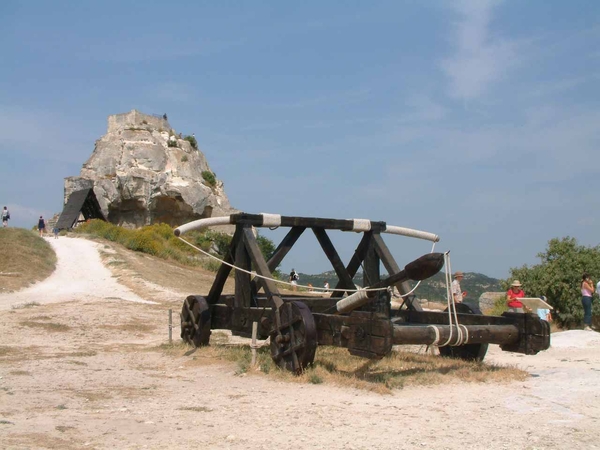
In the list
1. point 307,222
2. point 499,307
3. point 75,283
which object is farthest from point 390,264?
point 75,283

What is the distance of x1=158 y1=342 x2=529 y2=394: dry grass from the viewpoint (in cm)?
702

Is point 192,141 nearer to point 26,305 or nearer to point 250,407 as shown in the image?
point 26,305

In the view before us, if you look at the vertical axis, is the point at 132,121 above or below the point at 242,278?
above

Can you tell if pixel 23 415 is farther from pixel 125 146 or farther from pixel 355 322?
pixel 125 146

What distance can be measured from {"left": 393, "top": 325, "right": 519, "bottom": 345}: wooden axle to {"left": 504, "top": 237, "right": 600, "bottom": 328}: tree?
10519 millimetres

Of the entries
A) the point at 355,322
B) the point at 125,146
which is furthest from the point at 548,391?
the point at 125,146

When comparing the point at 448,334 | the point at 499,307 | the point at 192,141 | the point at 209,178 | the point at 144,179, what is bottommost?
the point at 448,334

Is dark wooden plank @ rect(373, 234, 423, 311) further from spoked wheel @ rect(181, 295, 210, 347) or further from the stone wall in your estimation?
the stone wall

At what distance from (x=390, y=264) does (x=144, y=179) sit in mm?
43649

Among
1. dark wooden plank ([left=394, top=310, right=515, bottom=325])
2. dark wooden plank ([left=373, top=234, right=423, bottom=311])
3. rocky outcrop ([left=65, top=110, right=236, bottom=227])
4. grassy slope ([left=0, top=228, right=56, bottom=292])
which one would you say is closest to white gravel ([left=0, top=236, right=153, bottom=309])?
grassy slope ([left=0, top=228, right=56, bottom=292])

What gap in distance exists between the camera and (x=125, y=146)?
52688mm

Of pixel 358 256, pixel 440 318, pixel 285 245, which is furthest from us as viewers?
pixel 358 256

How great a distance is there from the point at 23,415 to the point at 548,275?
14752mm

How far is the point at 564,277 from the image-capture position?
1731 centimetres
